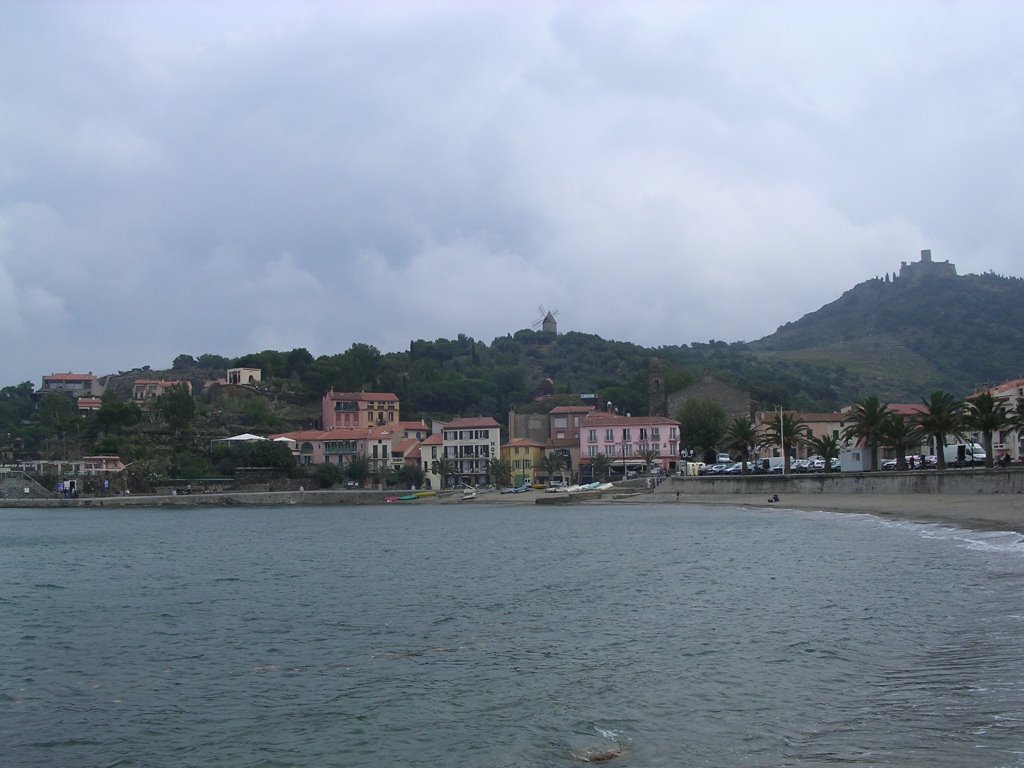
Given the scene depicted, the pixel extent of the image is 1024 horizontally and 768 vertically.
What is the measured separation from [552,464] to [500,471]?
6306 mm

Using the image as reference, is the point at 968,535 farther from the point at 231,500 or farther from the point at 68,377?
the point at 68,377

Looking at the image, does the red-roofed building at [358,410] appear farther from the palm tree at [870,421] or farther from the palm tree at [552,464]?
the palm tree at [870,421]

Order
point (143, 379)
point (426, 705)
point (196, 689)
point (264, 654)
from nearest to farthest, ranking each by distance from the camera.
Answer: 1. point (426, 705)
2. point (196, 689)
3. point (264, 654)
4. point (143, 379)

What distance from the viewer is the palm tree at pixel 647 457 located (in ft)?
342

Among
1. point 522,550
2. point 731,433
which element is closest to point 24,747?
point 522,550

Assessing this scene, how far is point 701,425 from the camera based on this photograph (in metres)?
111

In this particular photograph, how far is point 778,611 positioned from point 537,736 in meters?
11.2

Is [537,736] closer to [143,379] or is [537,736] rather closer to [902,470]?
[902,470]

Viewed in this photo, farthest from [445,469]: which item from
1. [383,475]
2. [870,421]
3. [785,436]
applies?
[870,421]

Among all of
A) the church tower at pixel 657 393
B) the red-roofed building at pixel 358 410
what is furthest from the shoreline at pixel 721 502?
the church tower at pixel 657 393

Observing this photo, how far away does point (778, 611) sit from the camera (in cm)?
2289

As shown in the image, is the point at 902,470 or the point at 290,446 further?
the point at 290,446

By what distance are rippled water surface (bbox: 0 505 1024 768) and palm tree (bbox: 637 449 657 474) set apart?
→ 2575 inches

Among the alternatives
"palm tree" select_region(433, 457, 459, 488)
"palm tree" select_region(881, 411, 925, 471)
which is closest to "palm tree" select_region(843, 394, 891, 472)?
"palm tree" select_region(881, 411, 925, 471)
